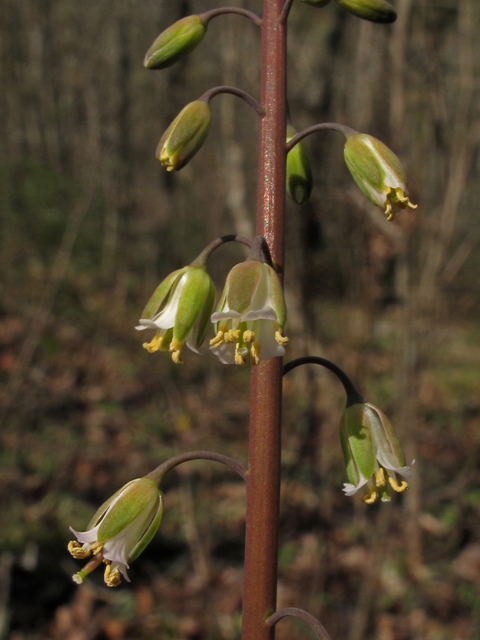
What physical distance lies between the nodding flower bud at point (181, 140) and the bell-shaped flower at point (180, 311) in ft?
0.78

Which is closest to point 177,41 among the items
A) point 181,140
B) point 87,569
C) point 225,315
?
point 181,140

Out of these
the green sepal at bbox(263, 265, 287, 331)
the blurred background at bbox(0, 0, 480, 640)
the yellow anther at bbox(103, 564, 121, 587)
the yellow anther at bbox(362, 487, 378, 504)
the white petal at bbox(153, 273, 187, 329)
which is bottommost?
the blurred background at bbox(0, 0, 480, 640)

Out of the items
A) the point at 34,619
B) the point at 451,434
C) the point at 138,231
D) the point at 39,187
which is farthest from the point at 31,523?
the point at 39,187

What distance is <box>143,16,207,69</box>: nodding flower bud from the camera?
1487mm

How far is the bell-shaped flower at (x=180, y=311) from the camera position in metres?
1.33

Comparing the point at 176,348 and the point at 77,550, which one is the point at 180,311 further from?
the point at 77,550

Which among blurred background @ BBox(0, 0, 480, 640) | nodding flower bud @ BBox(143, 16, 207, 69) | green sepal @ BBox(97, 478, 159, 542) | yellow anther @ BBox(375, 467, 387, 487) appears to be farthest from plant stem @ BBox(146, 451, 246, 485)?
blurred background @ BBox(0, 0, 480, 640)

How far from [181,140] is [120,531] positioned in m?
0.86

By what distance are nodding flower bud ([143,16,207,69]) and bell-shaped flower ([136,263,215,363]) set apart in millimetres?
537

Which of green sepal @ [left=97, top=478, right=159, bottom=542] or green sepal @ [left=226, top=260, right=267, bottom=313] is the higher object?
green sepal @ [left=226, top=260, right=267, bottom=313]

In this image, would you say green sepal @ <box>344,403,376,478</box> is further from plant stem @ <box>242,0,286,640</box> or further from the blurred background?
the blurred background

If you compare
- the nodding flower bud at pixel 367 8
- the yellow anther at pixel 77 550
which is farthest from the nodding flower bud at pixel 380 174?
the yellow anther at pixel 77 550

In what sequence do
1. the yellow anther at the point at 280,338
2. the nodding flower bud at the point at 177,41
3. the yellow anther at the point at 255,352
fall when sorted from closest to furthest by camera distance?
the yellow anther at the point at 280,338 < the yellow anther at the point at 255,352 < the nodding flower bud at the point at 177,41

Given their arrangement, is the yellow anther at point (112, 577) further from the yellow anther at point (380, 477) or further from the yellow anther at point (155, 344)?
the yellow anther at point (380, 477)
